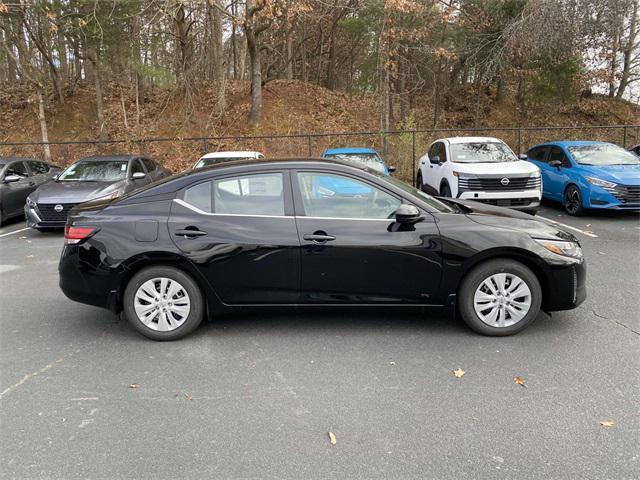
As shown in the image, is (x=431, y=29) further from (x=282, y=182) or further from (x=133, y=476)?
(x=133, y=476)

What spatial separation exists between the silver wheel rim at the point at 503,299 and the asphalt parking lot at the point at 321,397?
0.21 meters

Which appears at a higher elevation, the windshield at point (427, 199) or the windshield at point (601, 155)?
the windshield at point (601, 155)

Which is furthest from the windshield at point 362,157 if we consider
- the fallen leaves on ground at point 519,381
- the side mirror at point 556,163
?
the fallen leaves on ground at point 519,381

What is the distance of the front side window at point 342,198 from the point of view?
14.2ft

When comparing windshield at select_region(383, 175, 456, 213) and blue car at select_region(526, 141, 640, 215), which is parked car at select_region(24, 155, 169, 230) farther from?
blue car at select_region(526, 141, 640, 215)

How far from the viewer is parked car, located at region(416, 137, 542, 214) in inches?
382

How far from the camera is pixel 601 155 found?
1100 centimetres

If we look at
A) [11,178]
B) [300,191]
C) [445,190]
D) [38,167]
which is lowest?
[445,190]

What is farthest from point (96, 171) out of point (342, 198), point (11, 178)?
point (342, 198)

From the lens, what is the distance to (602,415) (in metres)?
3.09

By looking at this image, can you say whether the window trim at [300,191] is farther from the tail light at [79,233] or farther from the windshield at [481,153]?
the windshield at [481,153]

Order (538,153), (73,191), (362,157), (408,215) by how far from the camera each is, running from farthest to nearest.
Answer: (538,153)
(362,157)
(73,191)
(408,215)

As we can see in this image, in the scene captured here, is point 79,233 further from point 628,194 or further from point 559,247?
point 628,194

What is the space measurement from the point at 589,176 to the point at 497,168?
6.51 ft
